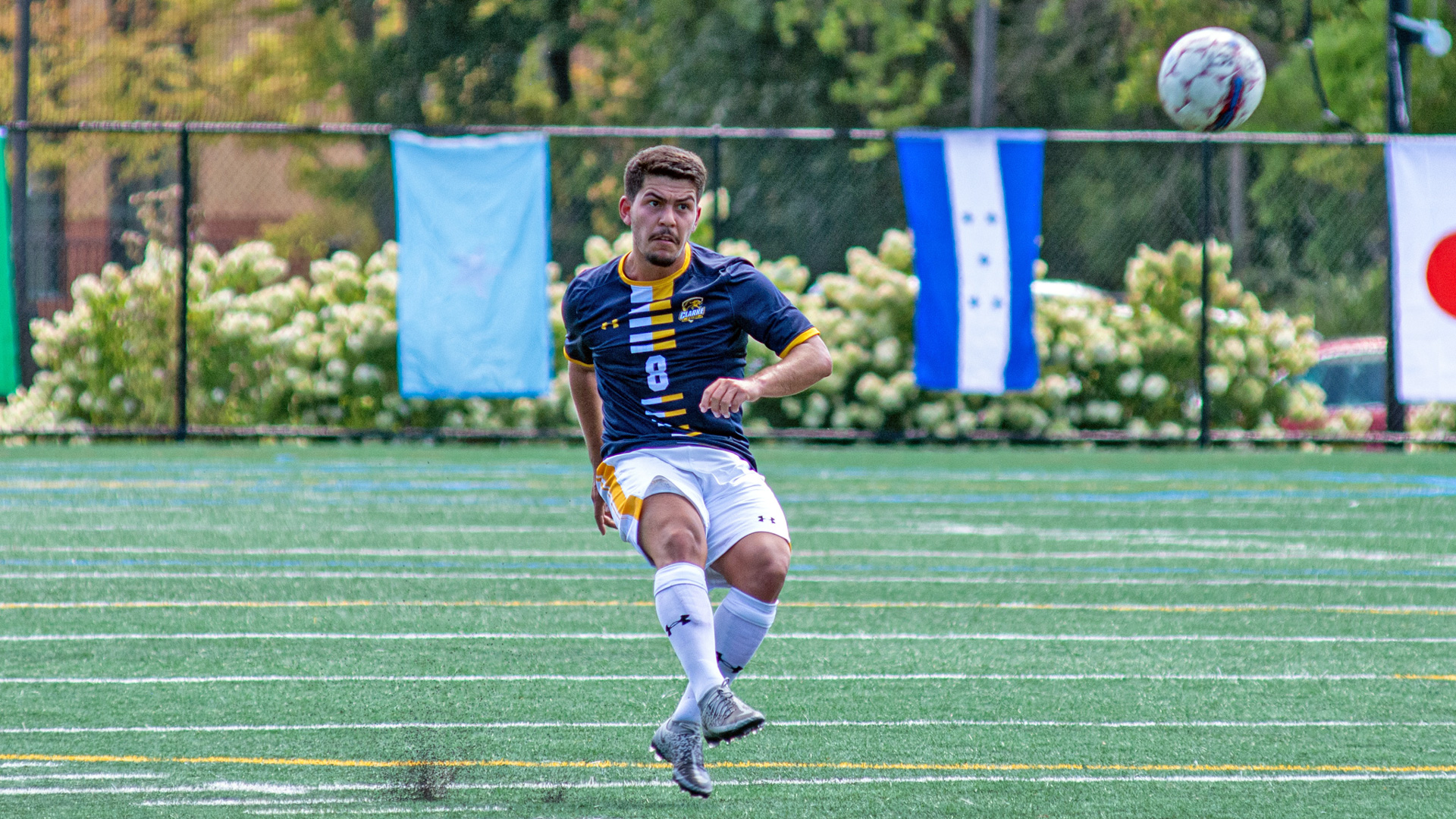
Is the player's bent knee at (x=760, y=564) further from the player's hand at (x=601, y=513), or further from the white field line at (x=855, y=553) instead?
the white field line at (x=855, y=553)

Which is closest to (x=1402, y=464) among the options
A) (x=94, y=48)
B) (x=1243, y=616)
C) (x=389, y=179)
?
(x=1243, y=616)

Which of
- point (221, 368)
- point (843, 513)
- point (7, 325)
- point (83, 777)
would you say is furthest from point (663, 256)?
point (221, 368)

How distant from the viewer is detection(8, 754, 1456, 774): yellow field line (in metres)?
5.16

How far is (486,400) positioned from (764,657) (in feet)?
33.6

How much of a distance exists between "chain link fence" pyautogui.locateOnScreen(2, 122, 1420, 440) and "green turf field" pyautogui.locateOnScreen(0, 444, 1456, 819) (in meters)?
14.3

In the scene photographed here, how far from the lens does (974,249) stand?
15.7 m

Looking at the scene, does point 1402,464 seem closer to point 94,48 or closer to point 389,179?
point 389,179

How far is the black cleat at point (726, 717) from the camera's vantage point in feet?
15.1

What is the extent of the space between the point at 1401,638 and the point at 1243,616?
72 centimetres

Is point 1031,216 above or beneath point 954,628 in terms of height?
above

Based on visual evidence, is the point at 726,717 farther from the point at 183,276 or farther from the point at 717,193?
the point at 183,276

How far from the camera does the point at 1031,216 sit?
15.7m

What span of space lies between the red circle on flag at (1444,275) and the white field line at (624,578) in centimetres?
716

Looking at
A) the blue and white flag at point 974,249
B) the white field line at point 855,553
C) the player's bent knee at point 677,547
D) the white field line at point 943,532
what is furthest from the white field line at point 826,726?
the blue and white flag at point 974,249
